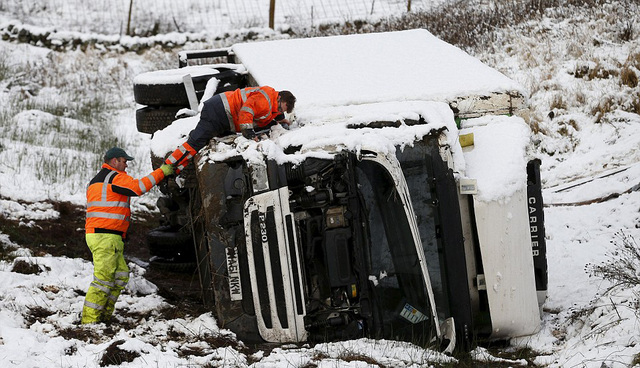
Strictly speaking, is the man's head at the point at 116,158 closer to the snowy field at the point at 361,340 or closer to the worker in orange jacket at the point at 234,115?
the worker in orange jacket at the point at 234,115

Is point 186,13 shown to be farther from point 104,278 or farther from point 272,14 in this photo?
point 104,278

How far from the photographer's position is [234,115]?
6.27m

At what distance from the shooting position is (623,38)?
1227cm

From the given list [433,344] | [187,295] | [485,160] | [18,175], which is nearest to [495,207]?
[485,160]

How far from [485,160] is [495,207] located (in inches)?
15.5

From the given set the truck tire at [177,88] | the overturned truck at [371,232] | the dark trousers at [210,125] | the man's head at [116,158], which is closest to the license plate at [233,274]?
the overturned truck at [371,232]

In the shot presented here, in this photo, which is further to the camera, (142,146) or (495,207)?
(142,146)

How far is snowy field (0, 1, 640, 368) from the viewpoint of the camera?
16.6 feet

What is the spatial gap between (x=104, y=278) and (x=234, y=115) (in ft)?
5.22

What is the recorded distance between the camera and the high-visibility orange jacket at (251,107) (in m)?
6.09

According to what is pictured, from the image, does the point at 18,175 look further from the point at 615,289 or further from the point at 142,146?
the point at 615,289

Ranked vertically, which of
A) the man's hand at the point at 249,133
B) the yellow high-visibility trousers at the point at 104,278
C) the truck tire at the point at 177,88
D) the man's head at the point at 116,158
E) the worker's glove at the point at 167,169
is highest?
the truck tire at the point at 177,88

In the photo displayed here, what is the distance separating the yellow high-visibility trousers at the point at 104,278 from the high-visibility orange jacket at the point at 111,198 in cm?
8

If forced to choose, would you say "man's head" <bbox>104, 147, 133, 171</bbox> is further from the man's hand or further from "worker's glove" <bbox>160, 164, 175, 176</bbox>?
the man's hand
